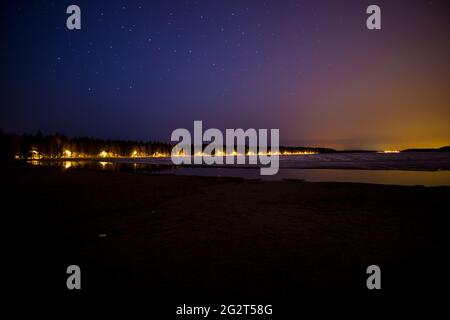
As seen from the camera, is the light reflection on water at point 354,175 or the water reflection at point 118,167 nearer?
the light reflection on water at point 354,175

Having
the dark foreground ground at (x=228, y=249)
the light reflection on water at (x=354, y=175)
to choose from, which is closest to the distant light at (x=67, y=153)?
the light reflection on water at (x=354, y=175)

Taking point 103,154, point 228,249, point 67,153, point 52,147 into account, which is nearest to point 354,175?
point 228,249

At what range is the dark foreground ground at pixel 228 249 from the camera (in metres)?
4.70

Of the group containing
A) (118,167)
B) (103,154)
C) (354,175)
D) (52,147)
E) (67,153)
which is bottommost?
(354,175)

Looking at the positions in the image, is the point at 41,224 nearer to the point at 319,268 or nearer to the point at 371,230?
the point at 319,268

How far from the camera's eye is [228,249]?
21.3 feet

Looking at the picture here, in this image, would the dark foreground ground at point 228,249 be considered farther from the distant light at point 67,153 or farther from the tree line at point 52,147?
the distant light at point 67,153

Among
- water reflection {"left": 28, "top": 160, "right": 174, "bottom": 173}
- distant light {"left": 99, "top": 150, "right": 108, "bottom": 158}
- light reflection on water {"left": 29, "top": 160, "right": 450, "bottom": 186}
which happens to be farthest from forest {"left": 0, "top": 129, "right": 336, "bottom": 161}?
light reflection on water {"left": 29, "top": 160, "right": 450, "bottom": 186}

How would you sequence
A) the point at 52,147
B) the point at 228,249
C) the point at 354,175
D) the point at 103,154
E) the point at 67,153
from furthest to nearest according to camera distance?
the point at 103,154
the point at 67,153
the point at 52,147
the point at 354,175
the point at 228,249

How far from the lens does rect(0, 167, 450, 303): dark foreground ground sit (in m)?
4.70

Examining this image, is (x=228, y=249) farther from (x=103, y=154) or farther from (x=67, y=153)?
(x=103, y=154)

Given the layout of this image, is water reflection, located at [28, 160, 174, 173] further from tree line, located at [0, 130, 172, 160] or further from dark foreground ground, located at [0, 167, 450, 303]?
tree line, located at [0, 130, 172, 160]

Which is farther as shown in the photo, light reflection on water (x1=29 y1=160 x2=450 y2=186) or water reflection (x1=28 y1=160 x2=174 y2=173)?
water reflection (x1=28 y1=160 x2=174 y2=173)
